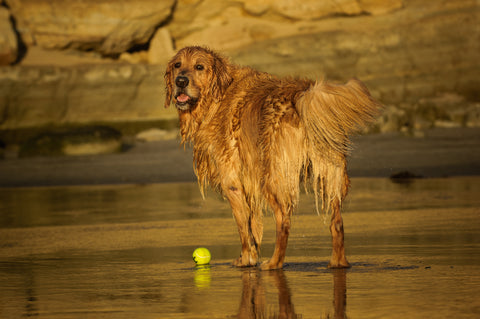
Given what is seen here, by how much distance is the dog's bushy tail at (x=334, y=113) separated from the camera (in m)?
6.83

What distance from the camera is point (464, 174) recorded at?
52.2 ft

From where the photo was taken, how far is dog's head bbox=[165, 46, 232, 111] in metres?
7.67

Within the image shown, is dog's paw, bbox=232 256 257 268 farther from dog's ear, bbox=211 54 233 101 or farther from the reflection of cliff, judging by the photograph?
the reflection of cliff

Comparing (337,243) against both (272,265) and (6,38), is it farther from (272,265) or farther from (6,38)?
(6,38)

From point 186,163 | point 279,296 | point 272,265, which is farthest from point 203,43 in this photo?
point 279,296

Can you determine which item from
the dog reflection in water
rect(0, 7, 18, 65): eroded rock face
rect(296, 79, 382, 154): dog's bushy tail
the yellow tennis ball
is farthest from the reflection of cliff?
the dog reflection in water

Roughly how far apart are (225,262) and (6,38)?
66.1ft

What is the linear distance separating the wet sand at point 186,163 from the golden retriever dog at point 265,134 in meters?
9.05

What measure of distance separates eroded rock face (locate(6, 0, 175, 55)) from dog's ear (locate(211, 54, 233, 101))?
19.8 m

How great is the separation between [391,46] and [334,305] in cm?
2237

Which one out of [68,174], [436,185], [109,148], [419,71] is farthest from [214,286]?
[419,71]

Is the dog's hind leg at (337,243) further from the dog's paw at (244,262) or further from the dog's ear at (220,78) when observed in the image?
the dog's ear at (220,78)

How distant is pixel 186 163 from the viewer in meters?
18.3

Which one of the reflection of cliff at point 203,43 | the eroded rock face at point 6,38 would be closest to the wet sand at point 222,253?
the reflection of cliff at point 203,43
